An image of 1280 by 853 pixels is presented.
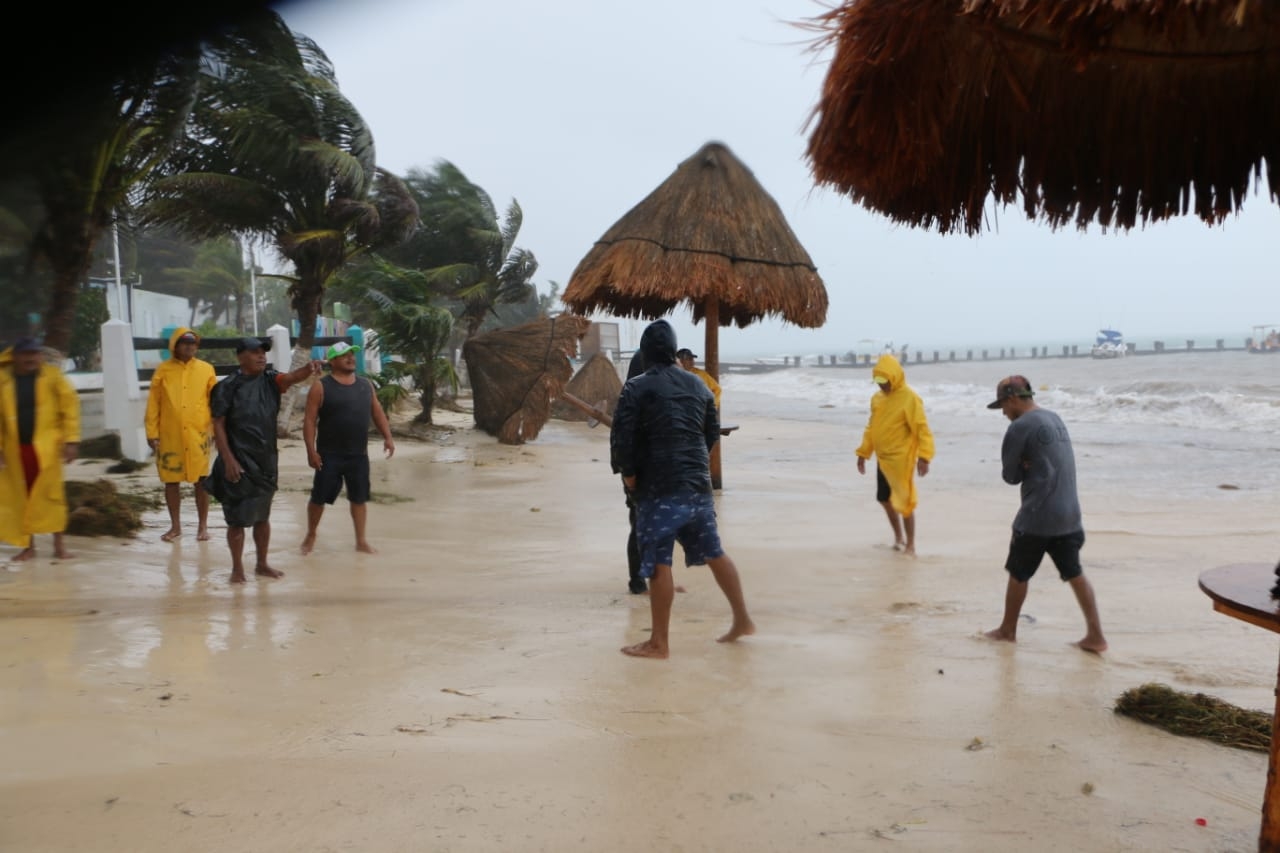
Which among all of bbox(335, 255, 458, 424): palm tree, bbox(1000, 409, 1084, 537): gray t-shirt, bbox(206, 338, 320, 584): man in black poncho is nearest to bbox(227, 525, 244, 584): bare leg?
bbox(206, 338, 320, 584): man in black poncho

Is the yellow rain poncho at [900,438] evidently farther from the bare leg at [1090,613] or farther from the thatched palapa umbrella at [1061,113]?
the thatched palapa umbrella at [1061,113]

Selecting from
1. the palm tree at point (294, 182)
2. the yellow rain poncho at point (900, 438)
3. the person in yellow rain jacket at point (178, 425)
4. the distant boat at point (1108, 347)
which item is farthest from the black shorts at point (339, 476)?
the distant boat at point (1108, 347)

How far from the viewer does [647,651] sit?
4.82 meters

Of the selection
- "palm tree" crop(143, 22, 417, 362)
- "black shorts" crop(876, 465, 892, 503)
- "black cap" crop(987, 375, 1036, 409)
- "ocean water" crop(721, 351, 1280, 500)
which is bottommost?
"ocean water" crop(721, 351, 1280, 500)

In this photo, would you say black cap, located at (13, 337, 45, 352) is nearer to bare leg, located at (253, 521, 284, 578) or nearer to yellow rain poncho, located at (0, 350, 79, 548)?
yellow rain poncho, located at (0, 350, 79, 548)

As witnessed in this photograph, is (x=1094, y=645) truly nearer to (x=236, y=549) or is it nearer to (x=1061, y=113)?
(x=1061, y=113)

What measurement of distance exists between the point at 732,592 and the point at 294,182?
12.7m

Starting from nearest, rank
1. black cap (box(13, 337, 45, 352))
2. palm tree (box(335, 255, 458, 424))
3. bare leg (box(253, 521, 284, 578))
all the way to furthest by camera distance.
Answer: black cap (box(13, 337, 45, 352)) < bare leg (box(253, 521, 284, 578)) < palm tree (box(335, 255, 458, 424))

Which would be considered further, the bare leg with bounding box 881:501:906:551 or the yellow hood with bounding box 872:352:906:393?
the bare leg with bounding box 881:501:906:551

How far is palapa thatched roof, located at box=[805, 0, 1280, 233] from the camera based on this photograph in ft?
8.18

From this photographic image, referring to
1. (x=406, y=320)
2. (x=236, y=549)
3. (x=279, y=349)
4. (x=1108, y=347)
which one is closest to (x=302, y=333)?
(x=279, y=349)

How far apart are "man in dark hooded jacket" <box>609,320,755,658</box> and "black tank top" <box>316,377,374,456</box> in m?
2.90

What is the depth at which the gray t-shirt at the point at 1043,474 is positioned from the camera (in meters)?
5.02

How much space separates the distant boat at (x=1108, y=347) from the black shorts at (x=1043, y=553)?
7392cm
